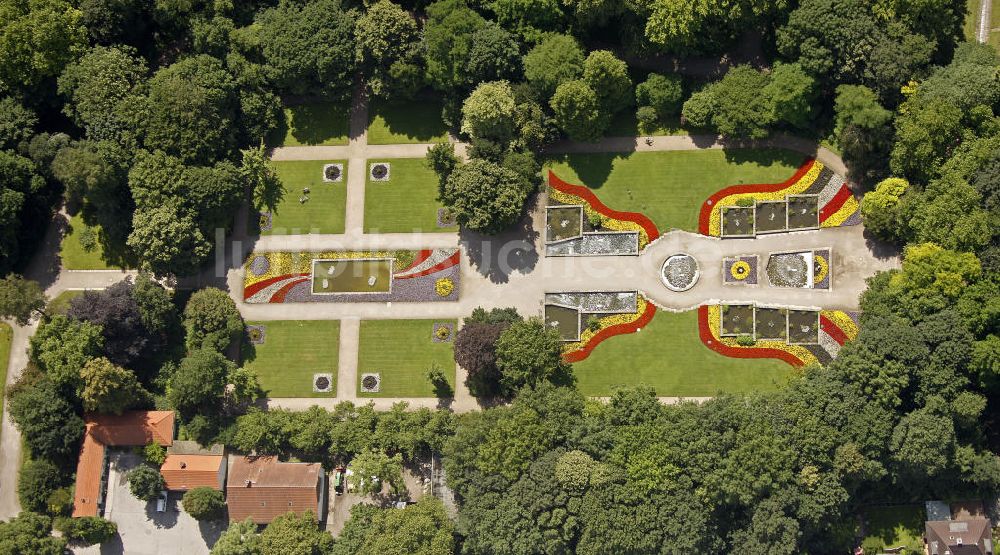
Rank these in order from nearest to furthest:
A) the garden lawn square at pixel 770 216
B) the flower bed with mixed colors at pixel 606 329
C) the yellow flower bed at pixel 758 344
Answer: the yellow flower bed at pixel 758 344
the garden lawn square at pixel 770 216
the flower bed with mixed colors at pixel 606 329

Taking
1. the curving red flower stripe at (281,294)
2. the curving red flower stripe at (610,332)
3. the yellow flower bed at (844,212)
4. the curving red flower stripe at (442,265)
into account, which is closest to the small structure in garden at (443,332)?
the curving red flower stripe at (442,265)

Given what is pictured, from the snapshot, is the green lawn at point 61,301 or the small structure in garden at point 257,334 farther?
the green lawn at point 61,301

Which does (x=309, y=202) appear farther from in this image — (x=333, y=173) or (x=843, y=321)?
(x=843, y=321)

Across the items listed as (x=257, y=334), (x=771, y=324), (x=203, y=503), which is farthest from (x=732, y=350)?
(x=203, y=503)

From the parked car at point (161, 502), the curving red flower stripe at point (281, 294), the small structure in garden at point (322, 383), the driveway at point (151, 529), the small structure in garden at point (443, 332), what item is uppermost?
the curving red flower stripe at point (281, 294)

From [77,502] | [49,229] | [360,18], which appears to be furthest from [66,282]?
[360,18]

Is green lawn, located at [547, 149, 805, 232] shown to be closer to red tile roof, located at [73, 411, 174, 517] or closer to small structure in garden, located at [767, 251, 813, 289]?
small structure in garden, located at [767, 251, 813, 289]

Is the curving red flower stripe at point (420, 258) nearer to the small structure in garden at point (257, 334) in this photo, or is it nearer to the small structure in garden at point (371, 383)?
the small structure in garden at point (371, 383)

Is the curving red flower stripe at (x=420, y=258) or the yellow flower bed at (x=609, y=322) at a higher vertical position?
the curving red flower stripe at (x=420, y=258)
